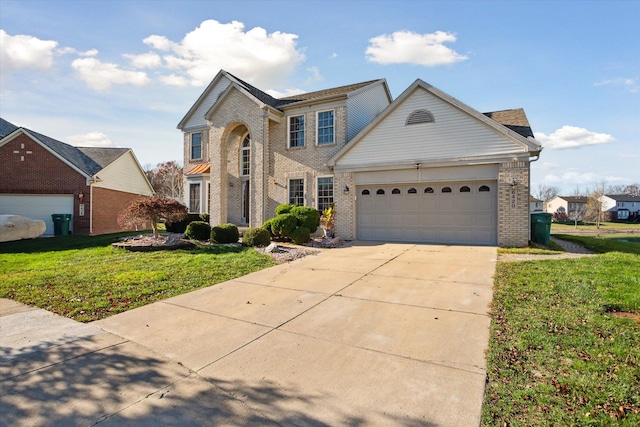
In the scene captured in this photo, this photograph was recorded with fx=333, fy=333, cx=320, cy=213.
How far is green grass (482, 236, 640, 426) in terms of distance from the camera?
104 inches

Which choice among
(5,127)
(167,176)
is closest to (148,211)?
(5,127)

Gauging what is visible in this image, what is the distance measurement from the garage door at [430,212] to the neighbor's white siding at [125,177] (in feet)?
56.2

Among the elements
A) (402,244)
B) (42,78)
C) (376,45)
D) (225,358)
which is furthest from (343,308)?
(42,78)

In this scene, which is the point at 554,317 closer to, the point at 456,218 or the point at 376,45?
the point at 456,218

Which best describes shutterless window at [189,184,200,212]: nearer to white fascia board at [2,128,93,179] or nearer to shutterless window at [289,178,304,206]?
shutterless window at [289,178,304,206]

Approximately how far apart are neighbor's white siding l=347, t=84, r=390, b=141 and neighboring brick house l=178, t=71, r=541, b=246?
7 cm

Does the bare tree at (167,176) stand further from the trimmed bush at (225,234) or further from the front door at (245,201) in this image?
the trimmed bush at (225,234)

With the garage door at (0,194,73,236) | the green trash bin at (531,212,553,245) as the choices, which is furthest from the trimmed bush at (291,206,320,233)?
the garage door at (0,194,73,236)

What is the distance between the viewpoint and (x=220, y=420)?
267 centimetres

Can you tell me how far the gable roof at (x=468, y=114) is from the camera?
11.1 m

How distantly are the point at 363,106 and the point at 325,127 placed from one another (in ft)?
8.03

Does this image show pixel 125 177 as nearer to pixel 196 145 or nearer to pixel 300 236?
pixel 196 145

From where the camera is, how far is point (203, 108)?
19.2 meters

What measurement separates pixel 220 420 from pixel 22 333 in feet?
12.1
